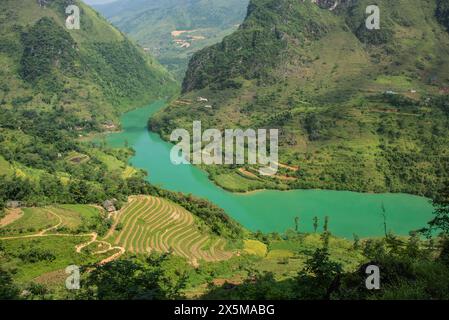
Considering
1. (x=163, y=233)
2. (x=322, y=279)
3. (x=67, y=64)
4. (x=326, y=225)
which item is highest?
(x=67, y=64)

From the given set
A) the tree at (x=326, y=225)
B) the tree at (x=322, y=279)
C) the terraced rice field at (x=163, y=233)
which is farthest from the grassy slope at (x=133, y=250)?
the tree at (x=322, y=279)

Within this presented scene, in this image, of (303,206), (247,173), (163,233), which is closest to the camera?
(163,233)

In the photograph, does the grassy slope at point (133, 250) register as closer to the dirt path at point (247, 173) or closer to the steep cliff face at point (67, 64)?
the dirt path at point (247, 173)

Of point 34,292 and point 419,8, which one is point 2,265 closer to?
point 34,292

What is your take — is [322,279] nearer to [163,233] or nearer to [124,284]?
[124,284]

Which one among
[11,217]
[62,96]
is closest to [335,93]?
[62,96]

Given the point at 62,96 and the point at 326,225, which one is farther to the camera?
the point at 62,96
